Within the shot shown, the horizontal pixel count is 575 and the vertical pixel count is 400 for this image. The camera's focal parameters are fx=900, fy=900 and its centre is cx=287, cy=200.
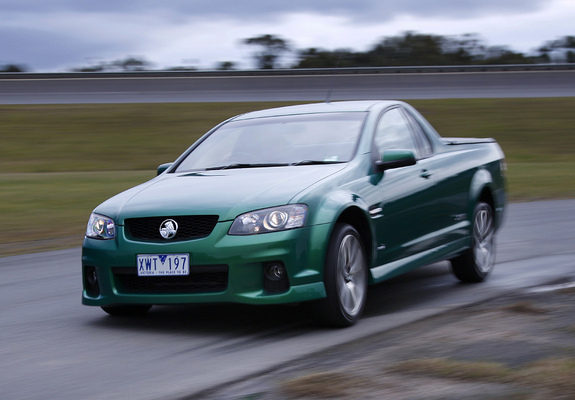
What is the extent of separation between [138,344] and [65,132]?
19.2 m

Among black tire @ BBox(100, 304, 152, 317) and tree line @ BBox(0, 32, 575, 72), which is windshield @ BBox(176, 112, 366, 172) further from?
tree line @ BBox(0, 32, 575, 72)

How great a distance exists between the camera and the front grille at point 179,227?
17.9ft

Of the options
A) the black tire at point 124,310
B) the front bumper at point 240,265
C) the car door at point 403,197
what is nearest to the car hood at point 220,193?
the front bumper at point 240,265

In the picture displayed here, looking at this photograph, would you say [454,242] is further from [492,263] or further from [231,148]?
[231,148]

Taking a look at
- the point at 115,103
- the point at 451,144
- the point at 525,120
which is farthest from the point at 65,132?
the point at 451,144

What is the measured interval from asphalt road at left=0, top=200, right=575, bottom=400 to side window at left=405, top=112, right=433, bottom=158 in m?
1.12

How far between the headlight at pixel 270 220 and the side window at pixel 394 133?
1410mm

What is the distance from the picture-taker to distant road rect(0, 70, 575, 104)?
92.7ft

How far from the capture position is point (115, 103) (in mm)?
27516

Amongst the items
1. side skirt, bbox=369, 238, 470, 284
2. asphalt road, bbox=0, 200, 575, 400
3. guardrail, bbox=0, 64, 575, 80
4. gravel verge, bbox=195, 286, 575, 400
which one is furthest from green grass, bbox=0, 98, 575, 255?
gravel verge, bbox=195, 286, 575, 400

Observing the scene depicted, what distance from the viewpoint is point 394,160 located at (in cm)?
626

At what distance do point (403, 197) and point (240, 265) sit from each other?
1.66m

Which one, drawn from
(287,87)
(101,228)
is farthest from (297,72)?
(101,228)

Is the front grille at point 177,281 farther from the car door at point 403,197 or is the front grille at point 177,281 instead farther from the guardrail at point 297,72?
the guardrail at point 297,72
